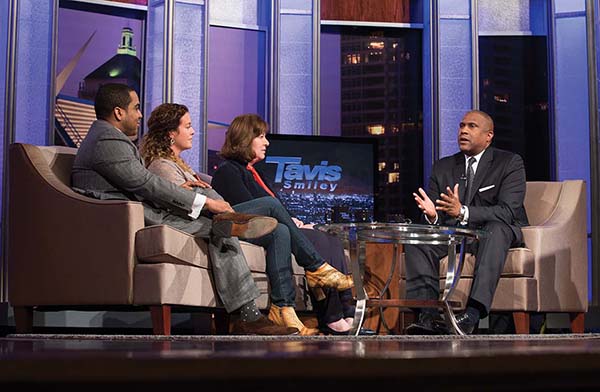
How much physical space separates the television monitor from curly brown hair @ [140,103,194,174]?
1.70m

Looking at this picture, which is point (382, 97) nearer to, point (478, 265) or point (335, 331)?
point (478, 265)

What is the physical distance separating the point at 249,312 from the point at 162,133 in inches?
36.8

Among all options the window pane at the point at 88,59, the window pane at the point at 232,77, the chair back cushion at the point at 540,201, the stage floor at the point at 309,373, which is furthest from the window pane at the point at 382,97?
the stage floor at the point at 309,373

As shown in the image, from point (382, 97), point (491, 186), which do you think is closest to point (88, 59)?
point (382, 97)

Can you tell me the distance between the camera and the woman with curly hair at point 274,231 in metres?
3.75

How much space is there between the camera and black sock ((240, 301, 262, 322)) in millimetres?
3525

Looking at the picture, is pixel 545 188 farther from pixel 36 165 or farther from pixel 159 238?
pixel 36 165

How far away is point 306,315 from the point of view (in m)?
4.23

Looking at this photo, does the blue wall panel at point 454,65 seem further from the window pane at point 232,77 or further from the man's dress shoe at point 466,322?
the man's dress shoe at point 466,322

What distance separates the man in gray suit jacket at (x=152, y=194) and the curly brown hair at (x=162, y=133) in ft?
0.73

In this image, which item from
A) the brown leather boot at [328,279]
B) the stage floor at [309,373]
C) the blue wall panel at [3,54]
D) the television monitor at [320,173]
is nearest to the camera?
the stage floor at [309,373]

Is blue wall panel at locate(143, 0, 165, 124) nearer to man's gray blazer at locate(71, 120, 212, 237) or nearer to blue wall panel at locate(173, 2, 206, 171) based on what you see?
blue wall panel at locate(173, 2, 206, 171)

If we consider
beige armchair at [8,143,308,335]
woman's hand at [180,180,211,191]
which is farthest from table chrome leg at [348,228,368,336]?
woman's hand at [180,180,211,191]

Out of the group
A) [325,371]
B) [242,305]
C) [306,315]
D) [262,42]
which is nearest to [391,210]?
[262,42]
